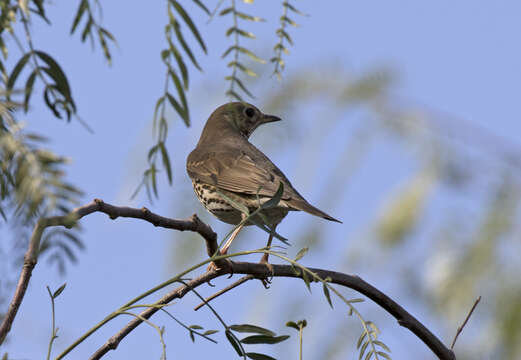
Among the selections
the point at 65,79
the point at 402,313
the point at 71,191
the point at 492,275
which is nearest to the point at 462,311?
the point at 492,275

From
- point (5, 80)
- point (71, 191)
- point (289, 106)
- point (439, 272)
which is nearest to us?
point (71, 191)

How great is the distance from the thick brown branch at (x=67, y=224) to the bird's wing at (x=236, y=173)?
2.05m

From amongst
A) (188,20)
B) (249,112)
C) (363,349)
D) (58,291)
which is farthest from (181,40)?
(249,112)

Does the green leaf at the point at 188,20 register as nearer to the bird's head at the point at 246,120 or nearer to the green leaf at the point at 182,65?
the green leaf at the point at 182,65

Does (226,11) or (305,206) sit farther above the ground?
(226,11)

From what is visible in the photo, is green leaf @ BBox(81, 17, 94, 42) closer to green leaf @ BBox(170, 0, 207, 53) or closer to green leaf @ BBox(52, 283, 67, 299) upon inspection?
green leaf @ BBox(170, 0, 207, 53)

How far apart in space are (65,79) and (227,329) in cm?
63

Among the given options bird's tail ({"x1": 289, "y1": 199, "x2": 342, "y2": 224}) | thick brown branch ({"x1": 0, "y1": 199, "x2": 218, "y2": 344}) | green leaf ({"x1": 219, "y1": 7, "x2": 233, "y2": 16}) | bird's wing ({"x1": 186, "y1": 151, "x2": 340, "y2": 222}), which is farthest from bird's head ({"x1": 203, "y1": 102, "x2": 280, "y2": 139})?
thick brown branch ({"x1": 0, "y1": 199, "x2": 218, "y2": 344})

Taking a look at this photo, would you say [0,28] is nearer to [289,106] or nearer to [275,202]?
[275,202]

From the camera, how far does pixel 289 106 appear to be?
13.8 feet

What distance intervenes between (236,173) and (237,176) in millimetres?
81

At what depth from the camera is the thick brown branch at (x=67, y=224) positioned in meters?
0.97

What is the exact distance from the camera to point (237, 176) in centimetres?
421

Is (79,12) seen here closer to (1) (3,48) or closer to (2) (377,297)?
(1) (3,48)
